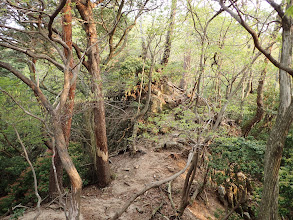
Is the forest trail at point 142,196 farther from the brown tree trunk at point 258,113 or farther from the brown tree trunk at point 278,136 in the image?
the brown tree trunk at point 258,113

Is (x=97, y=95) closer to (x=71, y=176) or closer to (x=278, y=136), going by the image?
(x=71, y=176)

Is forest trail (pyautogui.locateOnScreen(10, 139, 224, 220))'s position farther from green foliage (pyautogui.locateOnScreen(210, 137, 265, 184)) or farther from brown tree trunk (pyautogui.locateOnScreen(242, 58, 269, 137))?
brown tree trunk (pyautogui.locateOnScreen(242, 58, 269, 137))

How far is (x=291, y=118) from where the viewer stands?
128 inches

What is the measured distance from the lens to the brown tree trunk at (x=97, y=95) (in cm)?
577

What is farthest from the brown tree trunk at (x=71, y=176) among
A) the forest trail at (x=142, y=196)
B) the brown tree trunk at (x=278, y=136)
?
the brown tree trunk at (x=278, y=136)

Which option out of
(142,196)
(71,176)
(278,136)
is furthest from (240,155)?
(71,176)

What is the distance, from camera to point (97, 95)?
612 cm

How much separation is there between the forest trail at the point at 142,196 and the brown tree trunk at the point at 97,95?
0.67 meters

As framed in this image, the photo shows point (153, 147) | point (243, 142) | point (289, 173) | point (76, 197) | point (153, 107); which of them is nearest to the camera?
point (76, 197)

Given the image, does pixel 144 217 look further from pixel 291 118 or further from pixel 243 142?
pixel 291 118

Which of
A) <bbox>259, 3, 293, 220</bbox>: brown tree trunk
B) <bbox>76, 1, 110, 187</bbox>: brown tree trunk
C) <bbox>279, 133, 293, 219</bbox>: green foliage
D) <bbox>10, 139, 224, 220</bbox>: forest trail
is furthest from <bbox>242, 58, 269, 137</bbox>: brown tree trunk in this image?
<bbox>76, 1, 110, 187</bbox>: brown tree trunk

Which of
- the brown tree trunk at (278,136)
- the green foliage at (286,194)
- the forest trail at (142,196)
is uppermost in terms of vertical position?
the brown tree trunk at (278,136)

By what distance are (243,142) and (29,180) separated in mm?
8820

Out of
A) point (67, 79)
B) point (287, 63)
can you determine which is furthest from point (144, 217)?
point (287, 63)
